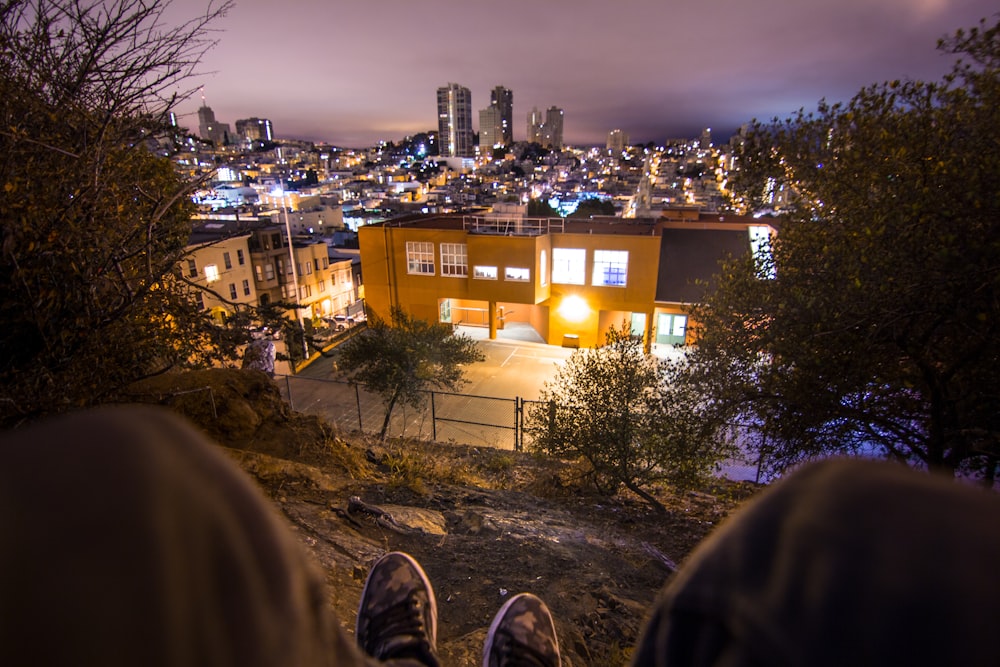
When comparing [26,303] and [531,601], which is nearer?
[531,601]

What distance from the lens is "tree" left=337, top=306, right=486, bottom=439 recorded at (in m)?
15.5

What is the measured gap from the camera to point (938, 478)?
2.68 ft

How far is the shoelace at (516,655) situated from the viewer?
3.06 metres

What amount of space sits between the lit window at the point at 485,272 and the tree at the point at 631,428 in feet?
53.4

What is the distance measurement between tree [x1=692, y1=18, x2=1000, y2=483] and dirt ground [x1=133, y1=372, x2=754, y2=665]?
3.28 m

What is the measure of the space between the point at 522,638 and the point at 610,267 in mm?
24358

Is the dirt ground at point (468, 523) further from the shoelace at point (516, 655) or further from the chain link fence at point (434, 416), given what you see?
the chain link fence at point (434, 416)

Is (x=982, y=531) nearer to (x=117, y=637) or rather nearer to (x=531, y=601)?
(x=117, y=637)

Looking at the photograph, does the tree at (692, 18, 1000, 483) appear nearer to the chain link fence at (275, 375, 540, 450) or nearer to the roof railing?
the chain link fence at (275, 375, 540, 450)

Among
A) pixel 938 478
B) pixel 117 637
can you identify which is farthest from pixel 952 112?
pixel 117 637

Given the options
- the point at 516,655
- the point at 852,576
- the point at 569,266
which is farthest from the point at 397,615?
the point at 569,266

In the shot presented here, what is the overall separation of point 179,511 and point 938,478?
50.1 inches

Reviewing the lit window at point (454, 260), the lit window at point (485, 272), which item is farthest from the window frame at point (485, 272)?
the lit window at point (454, 260)

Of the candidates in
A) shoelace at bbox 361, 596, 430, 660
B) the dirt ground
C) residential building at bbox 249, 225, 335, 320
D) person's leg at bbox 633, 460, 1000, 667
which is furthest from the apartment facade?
person's leg at bbox 633, 460, 1000, 667
